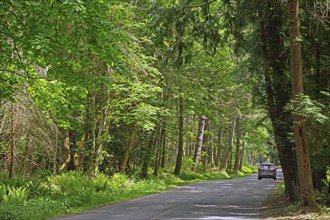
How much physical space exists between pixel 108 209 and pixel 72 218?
8.18 feet

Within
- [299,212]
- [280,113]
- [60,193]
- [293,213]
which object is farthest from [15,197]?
[280,113]

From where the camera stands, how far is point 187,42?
15.9 meters

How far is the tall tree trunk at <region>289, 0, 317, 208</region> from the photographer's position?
40.9 feet

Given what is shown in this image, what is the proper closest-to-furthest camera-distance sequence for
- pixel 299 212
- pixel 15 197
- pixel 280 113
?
pixel 299 212 < pixel 15 197 < pixel 280 113

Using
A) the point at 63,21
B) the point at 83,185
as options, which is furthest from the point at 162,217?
the point at 83,185

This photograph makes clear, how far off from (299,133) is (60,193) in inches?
442

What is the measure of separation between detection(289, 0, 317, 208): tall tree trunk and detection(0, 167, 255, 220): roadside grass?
8.23m

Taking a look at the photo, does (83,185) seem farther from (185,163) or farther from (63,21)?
(185,163)

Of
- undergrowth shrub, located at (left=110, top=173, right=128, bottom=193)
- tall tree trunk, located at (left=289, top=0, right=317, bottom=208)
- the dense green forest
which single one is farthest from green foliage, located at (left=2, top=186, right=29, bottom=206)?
tall tree trunk, located at (left=289, top=0, right=317, bottom=208)

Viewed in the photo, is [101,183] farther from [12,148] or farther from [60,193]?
[12,148]

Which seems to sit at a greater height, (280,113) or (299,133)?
(280,113)

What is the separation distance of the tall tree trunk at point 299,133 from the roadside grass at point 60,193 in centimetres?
823

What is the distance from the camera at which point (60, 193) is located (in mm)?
18594

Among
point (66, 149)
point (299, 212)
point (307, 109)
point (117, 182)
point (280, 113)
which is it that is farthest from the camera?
point (66, 149)
